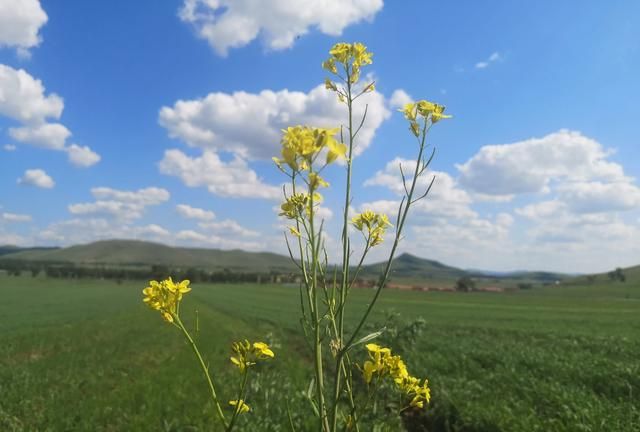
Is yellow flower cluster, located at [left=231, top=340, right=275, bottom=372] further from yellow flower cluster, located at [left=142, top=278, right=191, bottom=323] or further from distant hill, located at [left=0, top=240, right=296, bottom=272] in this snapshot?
distant hill, located at [left=0, top=240, right=296, bottom=272]

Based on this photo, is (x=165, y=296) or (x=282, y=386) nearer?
(x=165, y=296)

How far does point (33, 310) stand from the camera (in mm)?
31750

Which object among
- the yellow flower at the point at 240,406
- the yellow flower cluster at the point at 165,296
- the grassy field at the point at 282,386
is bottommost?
the grassy field at the point at 282,386

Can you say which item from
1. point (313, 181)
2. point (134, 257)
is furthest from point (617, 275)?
point (134, 257)

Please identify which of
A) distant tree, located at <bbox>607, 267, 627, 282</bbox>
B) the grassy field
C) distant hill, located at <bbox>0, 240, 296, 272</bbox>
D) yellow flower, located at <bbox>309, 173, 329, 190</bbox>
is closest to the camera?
yellow flower, located at <bbox>309, 173, 329, 190</bbox>

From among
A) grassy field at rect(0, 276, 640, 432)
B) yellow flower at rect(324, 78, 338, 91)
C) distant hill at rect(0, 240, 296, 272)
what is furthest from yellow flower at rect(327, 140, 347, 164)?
distant hill at rect(0, 240, 296, 272)

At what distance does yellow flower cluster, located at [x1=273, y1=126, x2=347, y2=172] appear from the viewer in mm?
1388

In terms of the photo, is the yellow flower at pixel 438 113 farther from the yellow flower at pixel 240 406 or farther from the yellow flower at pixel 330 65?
the yellow flower at pixel 240 406

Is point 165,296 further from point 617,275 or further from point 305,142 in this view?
point 617,275

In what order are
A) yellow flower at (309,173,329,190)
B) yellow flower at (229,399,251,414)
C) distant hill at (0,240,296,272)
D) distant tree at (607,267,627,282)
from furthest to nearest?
distant hill at (0,240,296,272)
distant tree at (607,267,627,282)
yellow flower at (229,399,251,414)
yellow flower at (309,173,329,190)

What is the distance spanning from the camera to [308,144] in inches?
54.6

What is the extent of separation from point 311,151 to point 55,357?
14.6 m

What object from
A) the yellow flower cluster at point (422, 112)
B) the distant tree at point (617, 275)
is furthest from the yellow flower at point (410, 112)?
the distant tree at point (617, 275)

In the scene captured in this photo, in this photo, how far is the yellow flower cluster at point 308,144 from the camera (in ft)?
4.55
